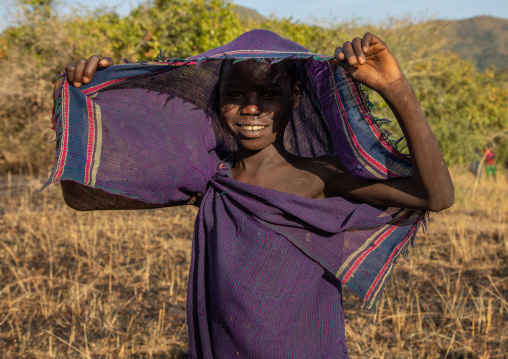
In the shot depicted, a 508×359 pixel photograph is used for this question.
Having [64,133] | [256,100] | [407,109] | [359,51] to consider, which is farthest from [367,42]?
[64,133]

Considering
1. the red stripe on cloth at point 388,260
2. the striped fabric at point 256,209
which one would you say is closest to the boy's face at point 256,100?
the striped fabric at point 256,209

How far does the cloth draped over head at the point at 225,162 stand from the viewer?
1.73m

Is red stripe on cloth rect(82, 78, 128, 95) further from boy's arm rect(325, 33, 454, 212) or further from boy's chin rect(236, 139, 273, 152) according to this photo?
boy's arm rect(325, 33, 454, 212)

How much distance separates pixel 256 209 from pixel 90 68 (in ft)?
2.55

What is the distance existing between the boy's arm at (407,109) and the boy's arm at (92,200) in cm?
95

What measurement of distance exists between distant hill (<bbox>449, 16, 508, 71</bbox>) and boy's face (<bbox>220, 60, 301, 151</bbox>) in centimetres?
8518

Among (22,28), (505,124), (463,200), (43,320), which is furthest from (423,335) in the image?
(505,124)

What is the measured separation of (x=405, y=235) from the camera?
6.06 ft

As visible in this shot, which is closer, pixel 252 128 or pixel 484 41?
pixel 252 128

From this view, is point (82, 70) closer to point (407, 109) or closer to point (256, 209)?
point (256, 209)

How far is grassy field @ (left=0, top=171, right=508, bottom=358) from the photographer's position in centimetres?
327

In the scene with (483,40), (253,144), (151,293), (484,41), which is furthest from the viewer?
(483,40)

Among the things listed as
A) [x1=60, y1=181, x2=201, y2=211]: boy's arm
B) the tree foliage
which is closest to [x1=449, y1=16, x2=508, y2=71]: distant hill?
the tree foliage

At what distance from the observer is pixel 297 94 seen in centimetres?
196
